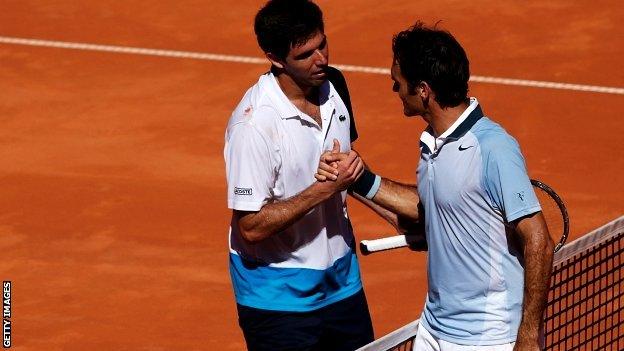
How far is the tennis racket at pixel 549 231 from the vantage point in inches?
227

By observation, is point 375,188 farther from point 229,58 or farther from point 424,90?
point 229,58

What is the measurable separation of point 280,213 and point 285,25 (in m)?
0.76

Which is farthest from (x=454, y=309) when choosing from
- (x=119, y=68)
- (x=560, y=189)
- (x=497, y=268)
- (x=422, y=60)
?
(x=119, y=68)

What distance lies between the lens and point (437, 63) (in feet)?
17.4

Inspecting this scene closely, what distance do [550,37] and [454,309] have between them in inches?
367

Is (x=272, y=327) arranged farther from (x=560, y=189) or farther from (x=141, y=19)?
(x=141, y=19)

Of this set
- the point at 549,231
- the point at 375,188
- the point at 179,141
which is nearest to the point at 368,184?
the point at 375,188

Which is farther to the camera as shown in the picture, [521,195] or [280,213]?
[280,213]

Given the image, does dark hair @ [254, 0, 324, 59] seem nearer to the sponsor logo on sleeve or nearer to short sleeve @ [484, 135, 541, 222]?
short sleeve @ [484, 135, 541, 222]

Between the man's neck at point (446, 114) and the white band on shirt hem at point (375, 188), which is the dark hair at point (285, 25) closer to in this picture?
the white band on shirt hem at point (375, 188)

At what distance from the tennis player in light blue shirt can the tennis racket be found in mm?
237
